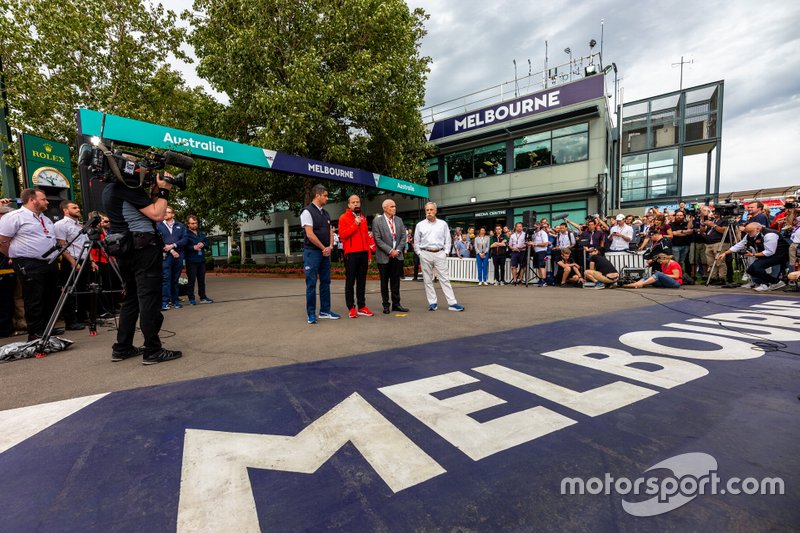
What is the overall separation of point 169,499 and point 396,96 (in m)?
15.2

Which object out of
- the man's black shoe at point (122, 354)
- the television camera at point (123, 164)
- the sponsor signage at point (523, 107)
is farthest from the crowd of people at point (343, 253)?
the sponsor signage at point (523, 107)

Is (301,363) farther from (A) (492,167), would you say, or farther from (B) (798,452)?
(A) (492,167)

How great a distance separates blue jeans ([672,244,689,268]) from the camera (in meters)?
9.55

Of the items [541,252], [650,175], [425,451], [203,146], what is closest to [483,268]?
[541,252]

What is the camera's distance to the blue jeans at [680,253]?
9555 mm

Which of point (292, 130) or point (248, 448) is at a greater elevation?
point (292, 130)

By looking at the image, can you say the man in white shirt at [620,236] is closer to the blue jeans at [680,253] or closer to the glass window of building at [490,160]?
the blue jeans at [680,253]

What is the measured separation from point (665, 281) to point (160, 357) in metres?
9.94

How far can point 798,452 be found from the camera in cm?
166

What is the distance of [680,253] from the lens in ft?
31.5

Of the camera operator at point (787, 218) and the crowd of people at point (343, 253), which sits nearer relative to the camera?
the crowd of people at point (343, 253)

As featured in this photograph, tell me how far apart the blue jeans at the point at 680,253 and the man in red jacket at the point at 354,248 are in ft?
29.9

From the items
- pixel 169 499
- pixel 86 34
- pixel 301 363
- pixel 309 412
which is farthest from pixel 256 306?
pixel 86 34

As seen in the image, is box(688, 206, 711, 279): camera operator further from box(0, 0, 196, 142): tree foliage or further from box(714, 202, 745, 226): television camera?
box(0, 0, 196, 142): tree foliage
